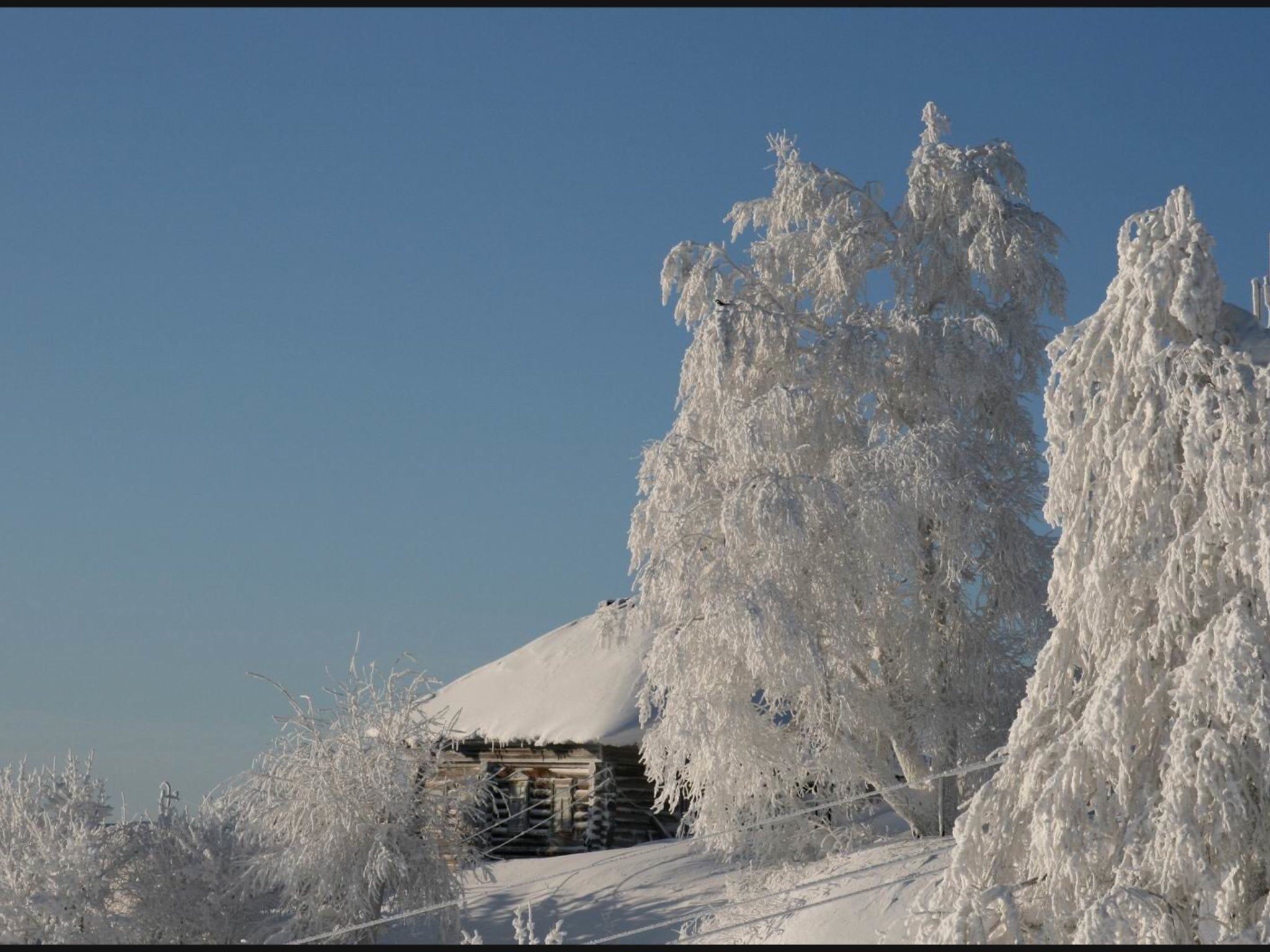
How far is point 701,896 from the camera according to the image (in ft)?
68.6

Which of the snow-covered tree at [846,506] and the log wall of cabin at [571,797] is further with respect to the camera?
the log wall of cabin at [571,797]

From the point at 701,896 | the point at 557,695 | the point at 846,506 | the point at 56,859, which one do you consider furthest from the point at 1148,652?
the point at 557,695

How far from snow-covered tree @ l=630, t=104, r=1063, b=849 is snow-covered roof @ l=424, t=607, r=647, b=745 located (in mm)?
6016

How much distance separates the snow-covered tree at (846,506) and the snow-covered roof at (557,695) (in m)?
6.02

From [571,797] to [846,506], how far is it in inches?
454

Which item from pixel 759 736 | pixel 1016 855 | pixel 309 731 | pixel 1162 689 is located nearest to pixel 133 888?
pixel 309 731

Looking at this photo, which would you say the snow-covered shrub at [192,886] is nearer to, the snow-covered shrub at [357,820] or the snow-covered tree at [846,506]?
the snow-covered shrub at [357,820]

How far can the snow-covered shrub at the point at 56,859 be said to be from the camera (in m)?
18.0

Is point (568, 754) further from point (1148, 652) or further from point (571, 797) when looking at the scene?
point (1148, 652)

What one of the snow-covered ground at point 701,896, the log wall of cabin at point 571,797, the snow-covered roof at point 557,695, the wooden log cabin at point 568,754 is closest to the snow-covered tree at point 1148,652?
the snow-covered ground at point 701,896

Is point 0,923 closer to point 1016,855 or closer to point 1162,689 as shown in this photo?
point 1016,855

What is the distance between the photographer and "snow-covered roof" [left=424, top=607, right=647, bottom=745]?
89.5 feet

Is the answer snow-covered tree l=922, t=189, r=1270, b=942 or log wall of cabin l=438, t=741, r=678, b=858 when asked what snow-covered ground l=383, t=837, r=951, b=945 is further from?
snow-covered tree l=922, t=189, r=1270, b=942

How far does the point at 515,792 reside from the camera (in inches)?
1148
